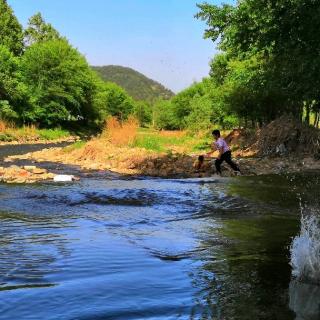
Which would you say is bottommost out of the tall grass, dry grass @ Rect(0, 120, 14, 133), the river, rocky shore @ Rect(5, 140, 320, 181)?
the river

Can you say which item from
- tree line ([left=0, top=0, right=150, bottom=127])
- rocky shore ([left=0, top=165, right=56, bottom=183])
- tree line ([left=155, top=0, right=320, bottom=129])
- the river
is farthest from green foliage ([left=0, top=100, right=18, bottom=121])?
the river

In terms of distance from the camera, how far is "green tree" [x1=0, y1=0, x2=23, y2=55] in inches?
2741

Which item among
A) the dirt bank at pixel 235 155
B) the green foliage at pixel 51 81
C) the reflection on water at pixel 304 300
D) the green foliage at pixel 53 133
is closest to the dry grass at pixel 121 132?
the dirt bank at pixel 235 155

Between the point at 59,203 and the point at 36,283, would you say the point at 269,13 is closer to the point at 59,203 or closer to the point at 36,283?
the point at 59,203

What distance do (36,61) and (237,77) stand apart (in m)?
35.3

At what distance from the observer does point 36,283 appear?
6.09m

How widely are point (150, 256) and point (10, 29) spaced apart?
6926 centimetres

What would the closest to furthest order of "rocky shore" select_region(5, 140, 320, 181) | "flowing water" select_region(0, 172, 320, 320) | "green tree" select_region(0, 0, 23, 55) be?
"flowing water" select_region(0, 172, 320, 320)
"rocky shore" select_region(5, 140, 320, 181)
"green tree" select_region(0, 0, 23, 55)

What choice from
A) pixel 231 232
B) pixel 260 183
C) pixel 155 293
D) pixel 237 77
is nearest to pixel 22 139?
pixel 237 77

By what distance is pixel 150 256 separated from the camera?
7.43 m

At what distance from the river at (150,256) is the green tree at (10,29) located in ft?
198

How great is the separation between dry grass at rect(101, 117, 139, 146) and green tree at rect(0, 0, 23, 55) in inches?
1709

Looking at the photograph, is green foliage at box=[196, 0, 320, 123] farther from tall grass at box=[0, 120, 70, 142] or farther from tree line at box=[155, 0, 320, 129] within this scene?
tall grass at box=[0, 120, 70, 142]

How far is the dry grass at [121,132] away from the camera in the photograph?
92.2ft
